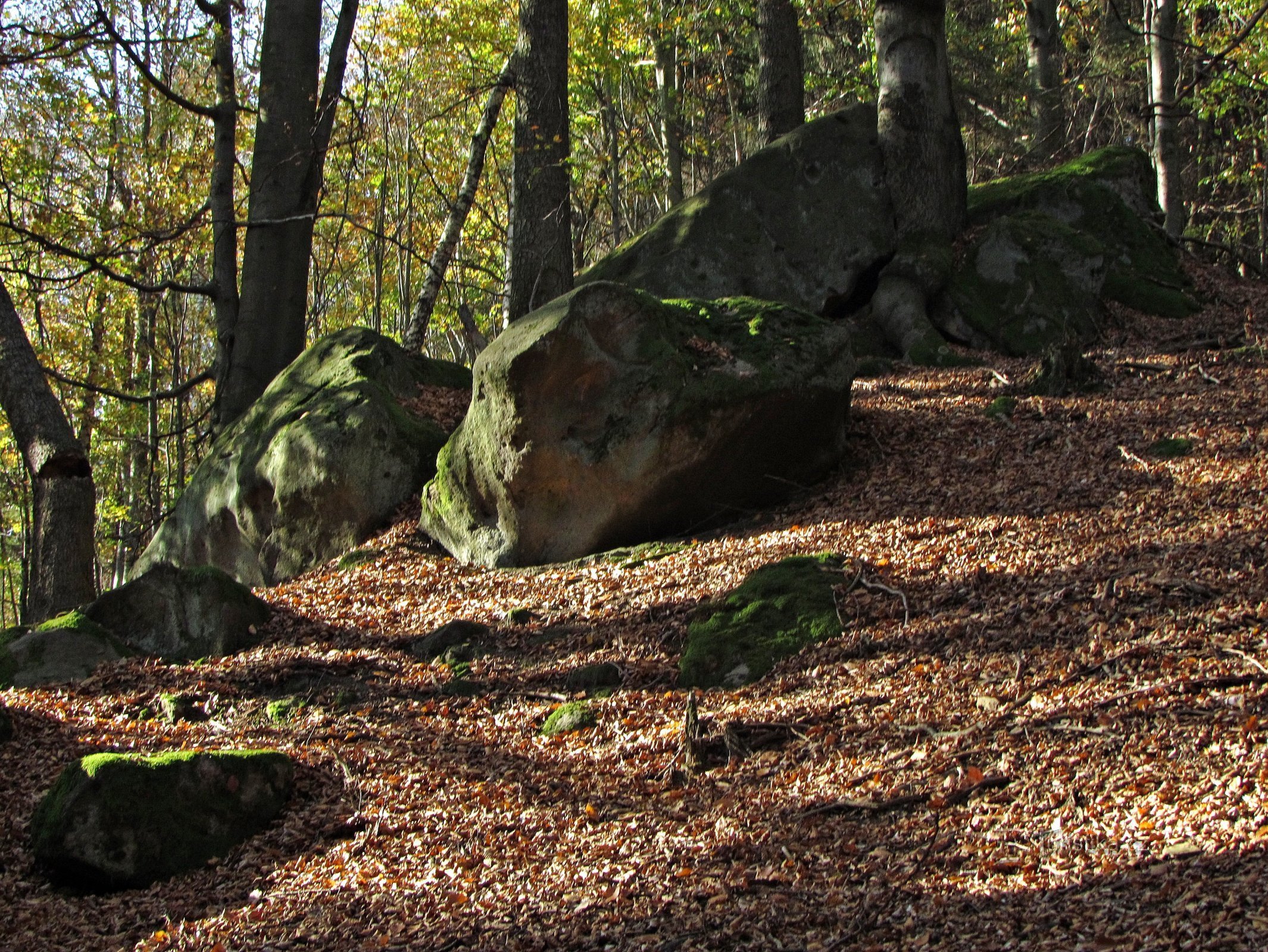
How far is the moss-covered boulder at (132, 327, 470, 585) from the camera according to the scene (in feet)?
33.2

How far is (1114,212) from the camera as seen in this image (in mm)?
12234

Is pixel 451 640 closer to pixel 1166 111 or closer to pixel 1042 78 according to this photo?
pixel 1166 111

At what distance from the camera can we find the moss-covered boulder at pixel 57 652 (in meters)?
7.16

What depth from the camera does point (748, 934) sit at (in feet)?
11.8

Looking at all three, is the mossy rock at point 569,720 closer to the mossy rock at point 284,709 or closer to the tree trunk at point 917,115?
the mossy rock at point 284,709

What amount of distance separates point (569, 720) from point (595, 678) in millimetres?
514

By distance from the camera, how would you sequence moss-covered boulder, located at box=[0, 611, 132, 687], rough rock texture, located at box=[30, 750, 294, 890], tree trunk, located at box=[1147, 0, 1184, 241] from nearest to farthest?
rough rock texture, located at box=[30, 750, 294, 890] → moss-covered boulder, located at box=[0, 611, 132, 687] → tree trunk, located at box=[1147, 0, 1184, 241]

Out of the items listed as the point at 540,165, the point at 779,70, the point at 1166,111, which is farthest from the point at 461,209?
the point at 1166,111

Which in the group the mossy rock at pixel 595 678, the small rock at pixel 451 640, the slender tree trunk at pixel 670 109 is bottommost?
the mossy rock at pixel 595 678

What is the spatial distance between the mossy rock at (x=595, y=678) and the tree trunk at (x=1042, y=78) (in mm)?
15039

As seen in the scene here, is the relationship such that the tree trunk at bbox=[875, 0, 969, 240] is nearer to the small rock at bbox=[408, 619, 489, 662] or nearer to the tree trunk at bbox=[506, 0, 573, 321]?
the tree trunk at bbox=[506, 0, 573, 321]

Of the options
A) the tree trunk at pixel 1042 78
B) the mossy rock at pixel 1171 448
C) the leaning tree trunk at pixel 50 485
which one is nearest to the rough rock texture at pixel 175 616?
the leaning tree trunk at pixel 50 485

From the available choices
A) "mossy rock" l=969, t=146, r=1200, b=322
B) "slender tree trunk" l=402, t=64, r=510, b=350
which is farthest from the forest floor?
"slender tree trunk" l=402, t=64, r=510, b=350

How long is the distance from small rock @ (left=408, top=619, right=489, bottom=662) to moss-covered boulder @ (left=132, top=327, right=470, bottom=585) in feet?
9.43
